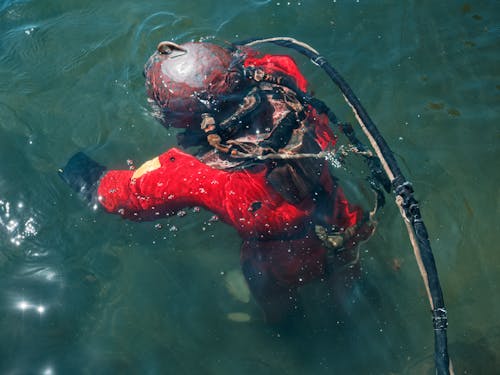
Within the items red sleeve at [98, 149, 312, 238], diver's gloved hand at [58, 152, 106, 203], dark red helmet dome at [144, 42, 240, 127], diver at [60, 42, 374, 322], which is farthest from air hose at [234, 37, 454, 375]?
diver's gloved hand at [58, 152, 106, 203]

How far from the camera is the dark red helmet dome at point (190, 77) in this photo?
326cm

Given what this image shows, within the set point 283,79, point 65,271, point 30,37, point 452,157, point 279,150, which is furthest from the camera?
point 30,37

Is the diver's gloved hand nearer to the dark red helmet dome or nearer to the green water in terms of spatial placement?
the green water

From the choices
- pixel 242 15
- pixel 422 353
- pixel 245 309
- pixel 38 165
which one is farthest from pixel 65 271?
pixel 242 15

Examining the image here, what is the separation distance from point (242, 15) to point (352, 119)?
2.02 meters

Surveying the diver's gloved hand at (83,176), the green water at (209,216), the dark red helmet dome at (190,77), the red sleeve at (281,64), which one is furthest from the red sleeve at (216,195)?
the red sleeve at (281,64)

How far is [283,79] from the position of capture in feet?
11.3

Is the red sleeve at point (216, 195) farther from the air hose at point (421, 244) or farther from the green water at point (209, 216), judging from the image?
the green water at point (209, 216)

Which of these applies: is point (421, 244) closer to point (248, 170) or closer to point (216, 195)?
point (248, 170)

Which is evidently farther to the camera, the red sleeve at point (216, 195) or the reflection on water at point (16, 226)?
the reflection on water at point (16, 226)

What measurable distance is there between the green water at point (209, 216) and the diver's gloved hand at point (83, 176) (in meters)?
0.25

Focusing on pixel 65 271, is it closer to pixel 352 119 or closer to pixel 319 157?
pixel 319 157

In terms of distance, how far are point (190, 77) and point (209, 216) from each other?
4.88ft

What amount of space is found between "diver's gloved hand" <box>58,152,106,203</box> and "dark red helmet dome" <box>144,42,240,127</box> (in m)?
1.06
